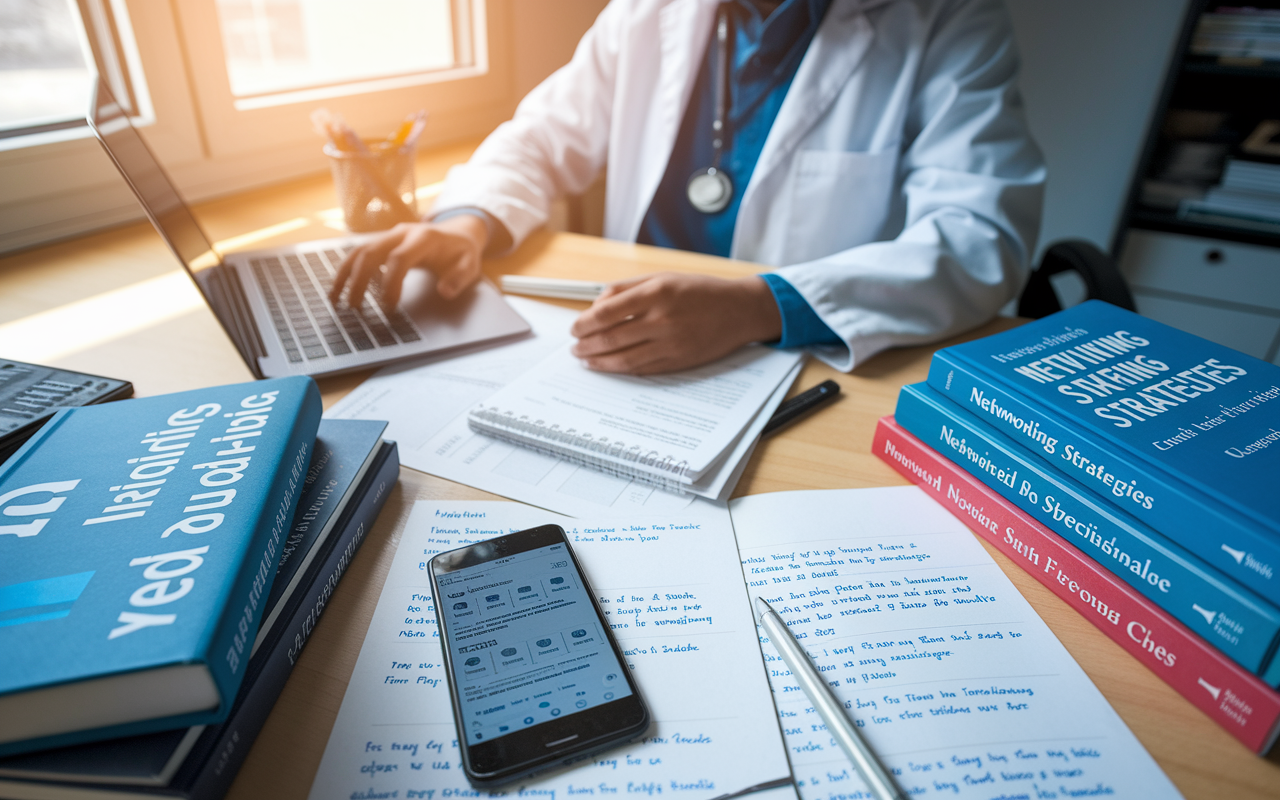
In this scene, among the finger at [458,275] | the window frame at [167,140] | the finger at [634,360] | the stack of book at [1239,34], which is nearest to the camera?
the finger at [634,360]

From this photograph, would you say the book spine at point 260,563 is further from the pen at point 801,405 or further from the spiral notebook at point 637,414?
the pen at point 801,405

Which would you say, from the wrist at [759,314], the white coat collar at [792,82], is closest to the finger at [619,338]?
the wrist at [759,314]

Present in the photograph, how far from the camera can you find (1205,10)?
1642 mm

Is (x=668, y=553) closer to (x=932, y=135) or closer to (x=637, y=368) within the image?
(x=637, y=368)

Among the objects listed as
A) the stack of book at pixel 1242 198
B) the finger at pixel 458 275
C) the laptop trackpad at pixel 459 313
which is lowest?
the stack of book at pixel 1242 198

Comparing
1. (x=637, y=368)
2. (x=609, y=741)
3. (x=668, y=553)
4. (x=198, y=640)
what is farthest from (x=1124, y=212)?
(x=198, y=640)

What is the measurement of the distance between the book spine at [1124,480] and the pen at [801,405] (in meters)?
0.11

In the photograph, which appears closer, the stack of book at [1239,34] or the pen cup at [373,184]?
the pen cup at [373,184]

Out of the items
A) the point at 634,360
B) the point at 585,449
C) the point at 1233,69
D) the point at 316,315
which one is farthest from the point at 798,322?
the point at 1233,69

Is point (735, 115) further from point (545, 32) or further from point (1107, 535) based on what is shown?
point (1107, 535)

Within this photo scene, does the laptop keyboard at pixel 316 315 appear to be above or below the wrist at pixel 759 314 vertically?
below

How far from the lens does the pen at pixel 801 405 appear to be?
583mm

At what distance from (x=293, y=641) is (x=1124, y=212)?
2181 mm

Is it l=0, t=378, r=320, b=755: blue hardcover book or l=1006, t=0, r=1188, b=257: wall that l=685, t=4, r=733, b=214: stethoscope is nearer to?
l=0, t=378, r=320, b=755: blue hardcover book
